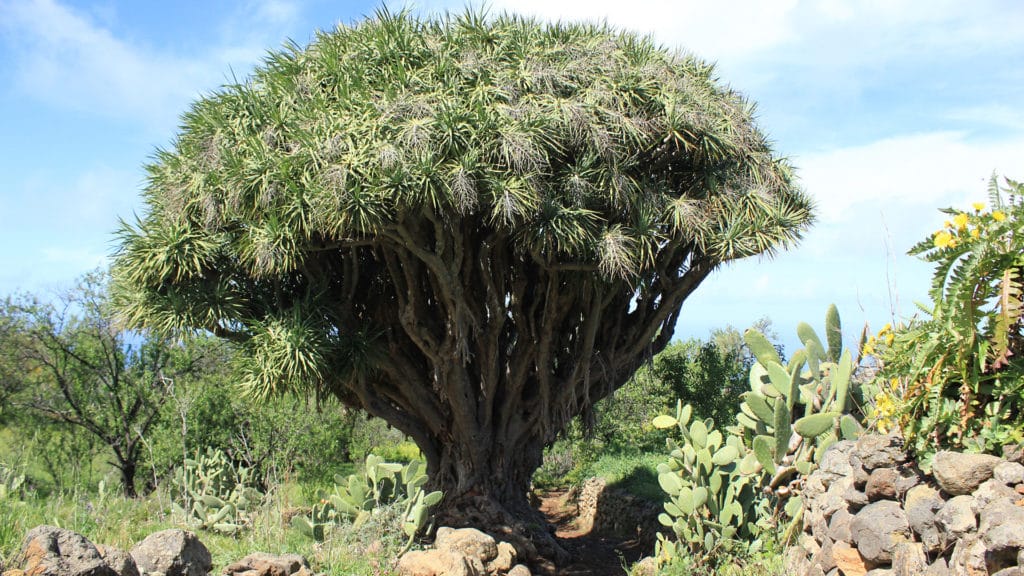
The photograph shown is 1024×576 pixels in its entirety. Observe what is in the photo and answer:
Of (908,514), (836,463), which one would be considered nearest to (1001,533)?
(908,514)

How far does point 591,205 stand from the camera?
7324 mm

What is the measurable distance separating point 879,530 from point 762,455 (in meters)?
1.65

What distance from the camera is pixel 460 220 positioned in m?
7.38

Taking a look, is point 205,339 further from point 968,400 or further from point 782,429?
point 968,400

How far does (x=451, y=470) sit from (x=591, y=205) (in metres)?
3.37

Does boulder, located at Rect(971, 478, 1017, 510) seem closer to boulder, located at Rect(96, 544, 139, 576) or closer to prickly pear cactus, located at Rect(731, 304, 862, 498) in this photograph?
prickly pear cactus, located at Rect(731, 304, 862, 498)

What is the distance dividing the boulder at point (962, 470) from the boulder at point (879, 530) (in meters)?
0.32

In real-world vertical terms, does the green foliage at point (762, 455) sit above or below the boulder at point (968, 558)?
above

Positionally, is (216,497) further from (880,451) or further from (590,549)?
(880,451)

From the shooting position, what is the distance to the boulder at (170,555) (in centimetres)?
461

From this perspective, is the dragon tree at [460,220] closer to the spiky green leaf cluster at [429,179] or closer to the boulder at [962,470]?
the spiky green leaf cluster at [429,179]

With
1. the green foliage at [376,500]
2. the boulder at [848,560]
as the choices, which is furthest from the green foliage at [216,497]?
the boulder at [848,560]

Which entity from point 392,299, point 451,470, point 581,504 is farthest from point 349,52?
point 581,504

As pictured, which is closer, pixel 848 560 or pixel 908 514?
pixel 908 514
